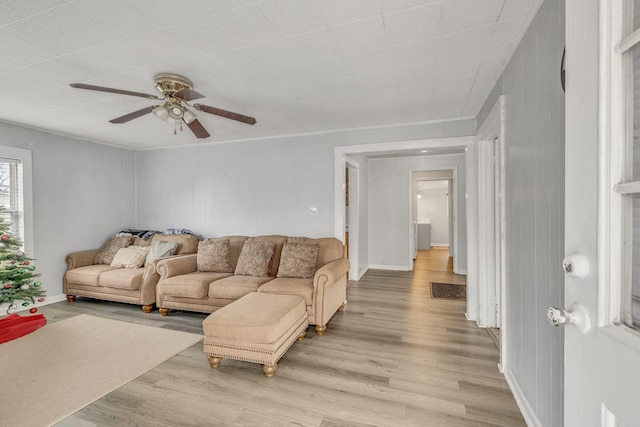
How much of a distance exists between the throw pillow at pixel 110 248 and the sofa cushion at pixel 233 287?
2244 mm

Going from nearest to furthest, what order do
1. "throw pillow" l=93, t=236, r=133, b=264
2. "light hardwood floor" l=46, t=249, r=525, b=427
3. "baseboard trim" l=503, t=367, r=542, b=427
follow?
"baseboard trim" l=503, t=367, r=542, b=427 < "light hardwood floor" l=46, t=249, r=525, b=427 < "throw pillow" l=93, t=236, r=133, b=264

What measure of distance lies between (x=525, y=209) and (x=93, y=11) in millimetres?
2858

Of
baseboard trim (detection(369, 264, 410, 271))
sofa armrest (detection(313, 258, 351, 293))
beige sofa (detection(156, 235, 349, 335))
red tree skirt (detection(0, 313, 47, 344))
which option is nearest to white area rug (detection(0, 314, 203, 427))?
red tree skirt (detection(0, 313, 47, 344))

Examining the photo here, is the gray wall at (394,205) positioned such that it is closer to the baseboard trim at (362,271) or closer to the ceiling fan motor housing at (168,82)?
the baseboard trim at (362,271)

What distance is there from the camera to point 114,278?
3.71 metres

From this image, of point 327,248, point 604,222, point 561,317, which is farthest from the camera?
point 327,248

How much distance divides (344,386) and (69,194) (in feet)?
15.9

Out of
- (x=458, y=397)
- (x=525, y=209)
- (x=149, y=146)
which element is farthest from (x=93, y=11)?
(x=149, y=146)

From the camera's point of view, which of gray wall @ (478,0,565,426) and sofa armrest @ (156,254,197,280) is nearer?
gray wall @ (478,0,565,426)

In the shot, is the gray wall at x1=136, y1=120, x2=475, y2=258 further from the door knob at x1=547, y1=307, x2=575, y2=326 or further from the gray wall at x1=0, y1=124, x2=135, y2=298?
the door knob at x1=547, y1=307, x2=575, y2=326

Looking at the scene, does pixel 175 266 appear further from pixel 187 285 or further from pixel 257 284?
pixel 257 284

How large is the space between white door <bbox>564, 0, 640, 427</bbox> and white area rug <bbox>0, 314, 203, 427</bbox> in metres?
2.71

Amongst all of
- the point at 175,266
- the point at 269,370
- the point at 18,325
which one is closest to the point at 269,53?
the point at 269,370

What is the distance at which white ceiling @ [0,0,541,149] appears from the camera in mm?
1623
